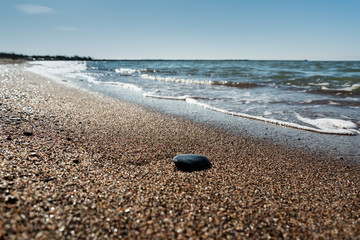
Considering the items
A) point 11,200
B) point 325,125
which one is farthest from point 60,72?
point 11,200

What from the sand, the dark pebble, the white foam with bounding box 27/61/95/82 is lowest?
the sand

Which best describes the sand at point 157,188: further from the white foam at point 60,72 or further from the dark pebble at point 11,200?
the white foam at point 60,72

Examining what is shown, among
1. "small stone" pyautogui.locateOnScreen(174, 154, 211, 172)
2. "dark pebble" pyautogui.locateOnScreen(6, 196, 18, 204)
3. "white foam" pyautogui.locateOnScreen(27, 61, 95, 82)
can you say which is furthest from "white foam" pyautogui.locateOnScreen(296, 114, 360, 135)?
"white foam" pyautogui.locateOnScreen(27, 61, 95, 82)

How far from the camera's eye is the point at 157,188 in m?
2.24

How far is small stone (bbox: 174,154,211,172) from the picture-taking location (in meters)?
2.76

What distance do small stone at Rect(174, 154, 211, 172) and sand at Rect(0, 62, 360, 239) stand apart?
0.12 m

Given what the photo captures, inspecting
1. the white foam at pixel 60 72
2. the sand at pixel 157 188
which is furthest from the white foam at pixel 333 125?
the white foam at pixel 60 72

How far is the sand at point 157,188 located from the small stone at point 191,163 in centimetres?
12

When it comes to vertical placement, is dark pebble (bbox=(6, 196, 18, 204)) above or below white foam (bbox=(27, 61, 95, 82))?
below

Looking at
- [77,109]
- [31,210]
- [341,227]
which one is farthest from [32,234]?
[77,109]

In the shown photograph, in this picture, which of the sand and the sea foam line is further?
the sea foam line

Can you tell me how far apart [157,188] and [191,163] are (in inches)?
25.9

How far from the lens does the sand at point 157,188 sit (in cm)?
166

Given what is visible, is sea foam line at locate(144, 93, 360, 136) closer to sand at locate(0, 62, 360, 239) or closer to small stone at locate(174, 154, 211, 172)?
sand at locate(0, 62, 360, 239)
